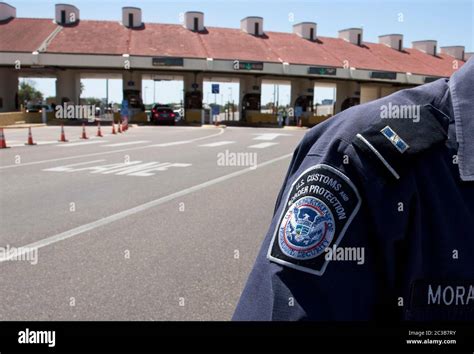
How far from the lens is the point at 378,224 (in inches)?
39.3

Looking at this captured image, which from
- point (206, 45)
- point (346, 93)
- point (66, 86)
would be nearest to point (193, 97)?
point (206, 45)

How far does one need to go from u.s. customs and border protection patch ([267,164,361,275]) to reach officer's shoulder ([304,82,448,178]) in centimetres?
7

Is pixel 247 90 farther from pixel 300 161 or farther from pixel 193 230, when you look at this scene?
pixel 300 161

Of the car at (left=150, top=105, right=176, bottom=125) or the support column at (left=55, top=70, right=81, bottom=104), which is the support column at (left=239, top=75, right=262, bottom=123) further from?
the support column at (left=55, top=70, right=81, bottom=104)

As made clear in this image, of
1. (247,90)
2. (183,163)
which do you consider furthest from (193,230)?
(247,90)

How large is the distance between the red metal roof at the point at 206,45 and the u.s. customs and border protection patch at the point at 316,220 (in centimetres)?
3996

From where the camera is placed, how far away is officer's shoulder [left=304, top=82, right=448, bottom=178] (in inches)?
40.5

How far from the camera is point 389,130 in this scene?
1.06 m

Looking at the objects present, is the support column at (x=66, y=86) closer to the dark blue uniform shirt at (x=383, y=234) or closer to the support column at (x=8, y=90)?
the support column at (x=8, y=90)

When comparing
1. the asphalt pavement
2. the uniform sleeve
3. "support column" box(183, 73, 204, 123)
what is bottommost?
the asphalt pavement

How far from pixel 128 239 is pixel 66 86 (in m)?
41.4

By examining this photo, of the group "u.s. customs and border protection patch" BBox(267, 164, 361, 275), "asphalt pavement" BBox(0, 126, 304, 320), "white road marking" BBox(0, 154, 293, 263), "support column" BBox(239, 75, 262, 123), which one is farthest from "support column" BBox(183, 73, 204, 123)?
"u.s. customs and border protection patch" BBox(267, 164, 361, 275)

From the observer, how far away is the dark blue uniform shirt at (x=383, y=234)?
99 cm

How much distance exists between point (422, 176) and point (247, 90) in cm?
4736
